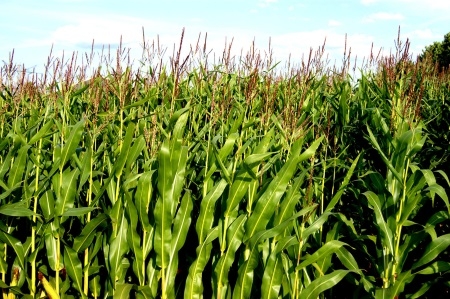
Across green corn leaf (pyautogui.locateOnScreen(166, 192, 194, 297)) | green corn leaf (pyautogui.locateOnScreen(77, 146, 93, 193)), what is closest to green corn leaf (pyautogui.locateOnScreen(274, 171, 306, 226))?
green corn leaf (pyautogui.locateOnScreen(166, 192, 194, 297))

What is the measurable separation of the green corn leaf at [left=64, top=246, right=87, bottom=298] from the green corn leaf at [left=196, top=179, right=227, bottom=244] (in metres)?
0.81

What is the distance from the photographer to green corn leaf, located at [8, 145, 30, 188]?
3.56m

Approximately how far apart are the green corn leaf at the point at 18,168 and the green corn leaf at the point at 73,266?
25.1 inches

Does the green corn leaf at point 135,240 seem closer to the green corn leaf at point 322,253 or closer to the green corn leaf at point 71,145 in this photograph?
the green corn leaf at point 71,145

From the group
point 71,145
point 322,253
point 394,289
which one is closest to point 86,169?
point 71,145

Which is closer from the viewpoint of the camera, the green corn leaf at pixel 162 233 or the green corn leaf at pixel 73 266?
the green corn leaf at pixel 162 233

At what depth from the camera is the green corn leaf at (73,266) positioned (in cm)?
331

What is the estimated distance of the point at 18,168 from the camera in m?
3.57

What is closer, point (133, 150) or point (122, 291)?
point (122, 291)

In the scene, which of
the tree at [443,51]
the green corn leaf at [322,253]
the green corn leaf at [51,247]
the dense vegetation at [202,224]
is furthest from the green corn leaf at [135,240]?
the tree at [443,51]

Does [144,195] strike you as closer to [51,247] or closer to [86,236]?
[86,236]

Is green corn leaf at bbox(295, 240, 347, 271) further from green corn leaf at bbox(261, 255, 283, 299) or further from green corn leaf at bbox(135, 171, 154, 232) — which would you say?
green corn leaf at bbox(135, 171, 154, 232)

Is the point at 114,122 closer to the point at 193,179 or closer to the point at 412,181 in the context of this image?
the point at 193,179

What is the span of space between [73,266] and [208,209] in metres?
0.94
